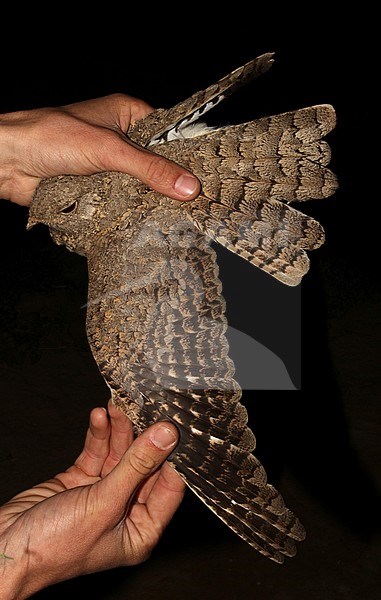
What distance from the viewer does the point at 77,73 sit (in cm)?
959

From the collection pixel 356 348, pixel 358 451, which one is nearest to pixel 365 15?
pixel 356 348

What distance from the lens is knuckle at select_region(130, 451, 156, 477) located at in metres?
2.51

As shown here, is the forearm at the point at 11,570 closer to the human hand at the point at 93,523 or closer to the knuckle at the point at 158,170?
the human hand at the point at 93,523

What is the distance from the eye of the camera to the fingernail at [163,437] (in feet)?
8.08

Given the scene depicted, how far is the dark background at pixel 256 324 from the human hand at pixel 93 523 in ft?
5.38

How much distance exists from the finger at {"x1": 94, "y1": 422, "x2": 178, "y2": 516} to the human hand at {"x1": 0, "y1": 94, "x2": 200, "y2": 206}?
3.04 feet

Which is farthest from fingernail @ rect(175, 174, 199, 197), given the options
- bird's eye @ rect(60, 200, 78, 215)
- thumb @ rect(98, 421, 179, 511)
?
thumb @ rect(98, 421, 179, 511)

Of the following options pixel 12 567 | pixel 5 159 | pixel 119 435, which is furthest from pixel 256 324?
pixel 12 567

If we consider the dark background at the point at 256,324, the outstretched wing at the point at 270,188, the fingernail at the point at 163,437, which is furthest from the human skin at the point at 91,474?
the dark background at the point at 256,324

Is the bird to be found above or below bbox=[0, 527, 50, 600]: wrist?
above

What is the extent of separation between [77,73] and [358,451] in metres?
6.67

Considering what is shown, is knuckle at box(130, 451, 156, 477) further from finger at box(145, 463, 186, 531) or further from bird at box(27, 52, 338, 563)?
finger at box(145, 463, 186, 531)

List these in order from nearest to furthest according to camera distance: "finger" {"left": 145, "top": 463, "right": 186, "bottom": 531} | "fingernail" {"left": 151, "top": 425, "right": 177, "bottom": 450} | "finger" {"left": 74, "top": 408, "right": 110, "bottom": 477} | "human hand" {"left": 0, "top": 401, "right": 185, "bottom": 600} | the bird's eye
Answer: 1. "fingernail" {"left": 151, "top": 425, "right": 177, "bottom": 450}
2. "human hand" {"left": 0, "top": 401, "right": 185, "bottom": 600}
3. "finger" {"left": 145, "top": 463, "right": 186, "bottom": 531}
4. the bird's eye
5. "finger" {"left": 74, "top": 408, "right": 110, "bottom": 477}

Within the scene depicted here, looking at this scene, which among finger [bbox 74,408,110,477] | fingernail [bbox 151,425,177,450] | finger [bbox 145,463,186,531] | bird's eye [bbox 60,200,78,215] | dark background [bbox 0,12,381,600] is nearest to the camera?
fingernail [bbox 151,425,177,450]
